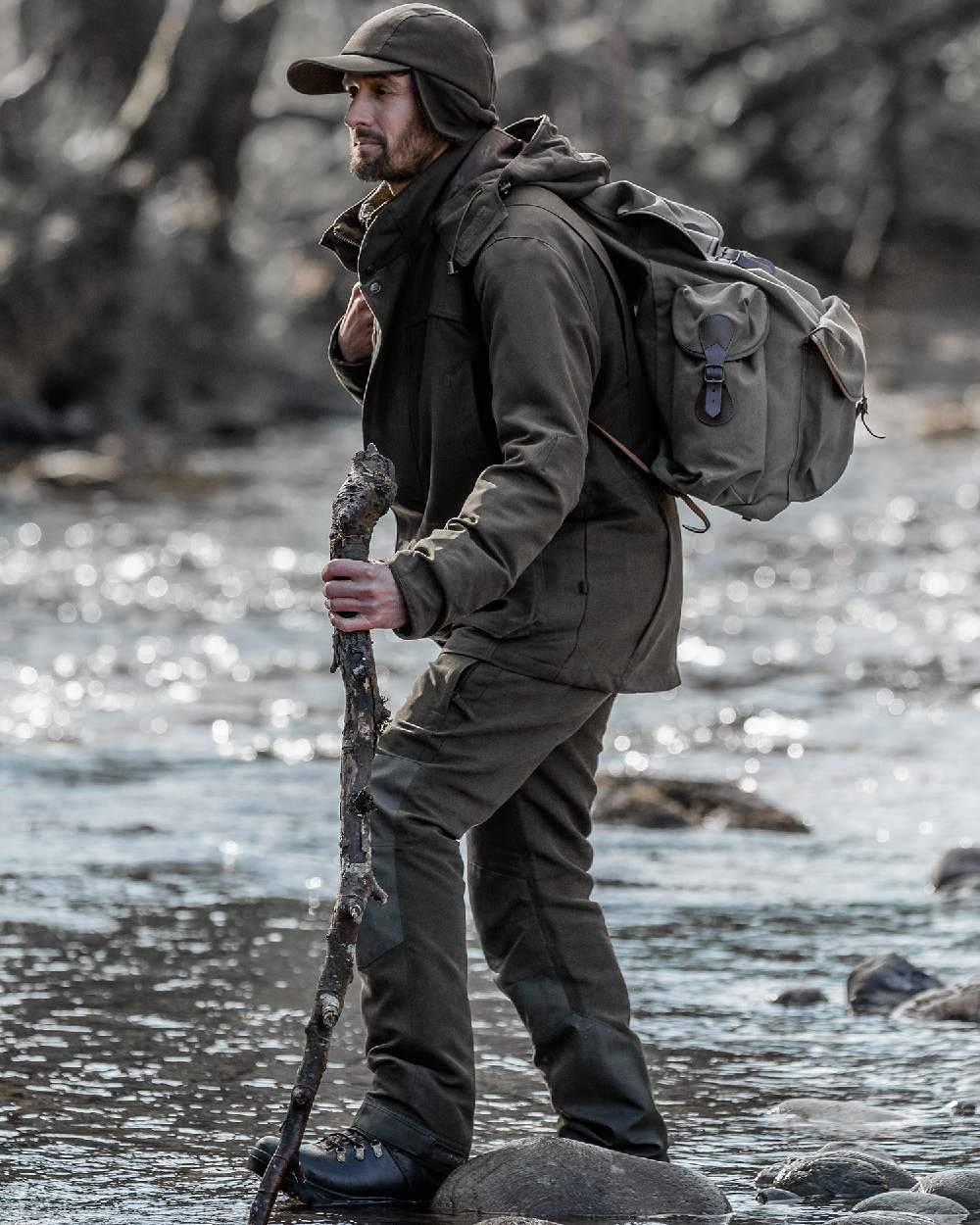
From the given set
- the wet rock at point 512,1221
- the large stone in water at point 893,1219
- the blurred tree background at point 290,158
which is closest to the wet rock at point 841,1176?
the large stone in water at point 893,1219

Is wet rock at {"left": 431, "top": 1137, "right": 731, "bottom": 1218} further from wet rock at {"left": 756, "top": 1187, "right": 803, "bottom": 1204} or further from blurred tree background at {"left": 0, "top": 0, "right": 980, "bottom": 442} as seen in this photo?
blurred tree background at {"left": 0, "top": 0, "right": 980, "bottom": 442}

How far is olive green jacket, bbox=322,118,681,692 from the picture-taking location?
379cm

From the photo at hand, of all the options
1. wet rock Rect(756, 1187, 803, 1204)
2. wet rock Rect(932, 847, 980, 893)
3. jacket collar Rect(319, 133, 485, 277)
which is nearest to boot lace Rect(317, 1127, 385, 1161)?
wet rock Rect(756, 1187, 803, 1204)

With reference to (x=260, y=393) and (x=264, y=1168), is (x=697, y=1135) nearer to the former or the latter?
(x=264, y=1168)

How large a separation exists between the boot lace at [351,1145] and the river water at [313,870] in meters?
0.13

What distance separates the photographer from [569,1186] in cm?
400

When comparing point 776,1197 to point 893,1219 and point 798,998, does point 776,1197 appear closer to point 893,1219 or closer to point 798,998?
point 893,1219

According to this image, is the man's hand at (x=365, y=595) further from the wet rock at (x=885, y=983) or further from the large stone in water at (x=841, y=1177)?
the wet rock at (x=885, y=983)

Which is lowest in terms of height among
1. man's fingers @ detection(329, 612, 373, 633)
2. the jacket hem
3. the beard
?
the jacket hem

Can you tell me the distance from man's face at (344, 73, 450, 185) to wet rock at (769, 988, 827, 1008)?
229 cm

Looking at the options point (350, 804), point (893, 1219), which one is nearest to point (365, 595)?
point (350, 804)

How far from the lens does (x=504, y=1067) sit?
16.1ft

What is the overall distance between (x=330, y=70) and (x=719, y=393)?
861mm

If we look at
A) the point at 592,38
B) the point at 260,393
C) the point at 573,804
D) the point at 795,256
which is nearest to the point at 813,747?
the point at 573,804
